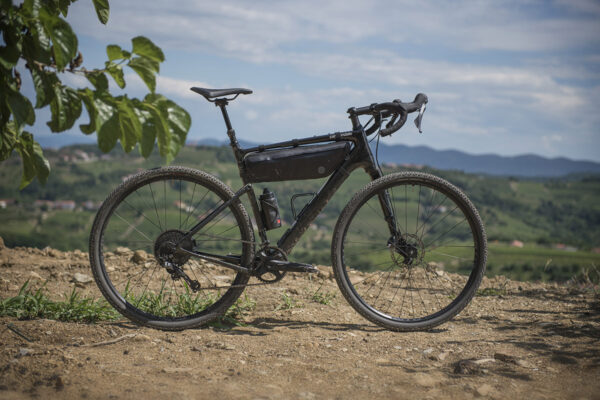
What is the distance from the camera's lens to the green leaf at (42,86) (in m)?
2.90

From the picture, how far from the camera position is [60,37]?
8.83 feet

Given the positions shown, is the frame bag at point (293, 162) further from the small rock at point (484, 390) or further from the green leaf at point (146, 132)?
the small rock at point (484, 390)

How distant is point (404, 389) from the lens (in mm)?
2594

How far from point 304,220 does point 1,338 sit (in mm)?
2244

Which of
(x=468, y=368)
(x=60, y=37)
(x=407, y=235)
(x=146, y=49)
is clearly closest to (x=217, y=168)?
(x=407, y=235)

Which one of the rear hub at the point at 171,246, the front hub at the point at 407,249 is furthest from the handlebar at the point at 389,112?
the rear hub at the point at 171,246

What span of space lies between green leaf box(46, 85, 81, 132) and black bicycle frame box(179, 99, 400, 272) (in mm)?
993

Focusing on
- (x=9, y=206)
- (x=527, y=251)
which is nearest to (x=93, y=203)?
(x=9, y=206)

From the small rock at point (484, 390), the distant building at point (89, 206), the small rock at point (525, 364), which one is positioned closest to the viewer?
the small rock at point (484, 390)

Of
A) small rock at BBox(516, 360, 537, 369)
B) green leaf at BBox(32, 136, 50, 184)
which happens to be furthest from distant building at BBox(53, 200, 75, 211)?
small rock at BBox(516, 360, 537, 369)

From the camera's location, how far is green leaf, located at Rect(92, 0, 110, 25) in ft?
10.1

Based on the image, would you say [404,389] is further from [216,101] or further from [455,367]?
[216,101]

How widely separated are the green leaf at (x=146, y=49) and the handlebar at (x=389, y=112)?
1.50 m

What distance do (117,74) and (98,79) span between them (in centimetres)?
13
